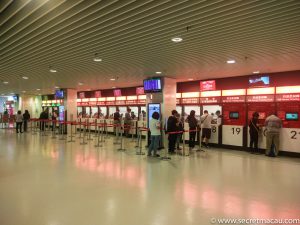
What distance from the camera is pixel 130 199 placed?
4480 millimetres

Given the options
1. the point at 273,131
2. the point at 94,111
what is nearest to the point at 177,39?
the point at 273,131

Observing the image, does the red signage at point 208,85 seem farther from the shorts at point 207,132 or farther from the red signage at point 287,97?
the red signage at point 287,97

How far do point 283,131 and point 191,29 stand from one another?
248 inches

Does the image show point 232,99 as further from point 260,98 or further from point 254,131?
point 254,131

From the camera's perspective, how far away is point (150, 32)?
491 cm

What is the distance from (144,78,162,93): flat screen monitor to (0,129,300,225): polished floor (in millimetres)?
3371

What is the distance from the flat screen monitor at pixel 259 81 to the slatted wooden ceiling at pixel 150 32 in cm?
198

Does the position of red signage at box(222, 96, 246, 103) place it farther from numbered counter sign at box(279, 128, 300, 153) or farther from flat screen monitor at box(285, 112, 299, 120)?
numbered counter sign at box(279, 128, 300, 153)

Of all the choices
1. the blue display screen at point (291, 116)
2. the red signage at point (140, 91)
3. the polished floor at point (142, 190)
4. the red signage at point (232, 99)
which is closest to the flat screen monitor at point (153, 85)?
the red signage at point (232, 99)

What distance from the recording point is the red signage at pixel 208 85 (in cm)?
1152

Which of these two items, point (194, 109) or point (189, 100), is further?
point (194, 109)

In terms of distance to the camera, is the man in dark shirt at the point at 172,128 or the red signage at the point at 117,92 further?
the red signage at the point at 117,92

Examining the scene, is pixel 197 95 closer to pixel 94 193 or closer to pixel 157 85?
pixel 157 85

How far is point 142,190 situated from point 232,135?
6673 mm
